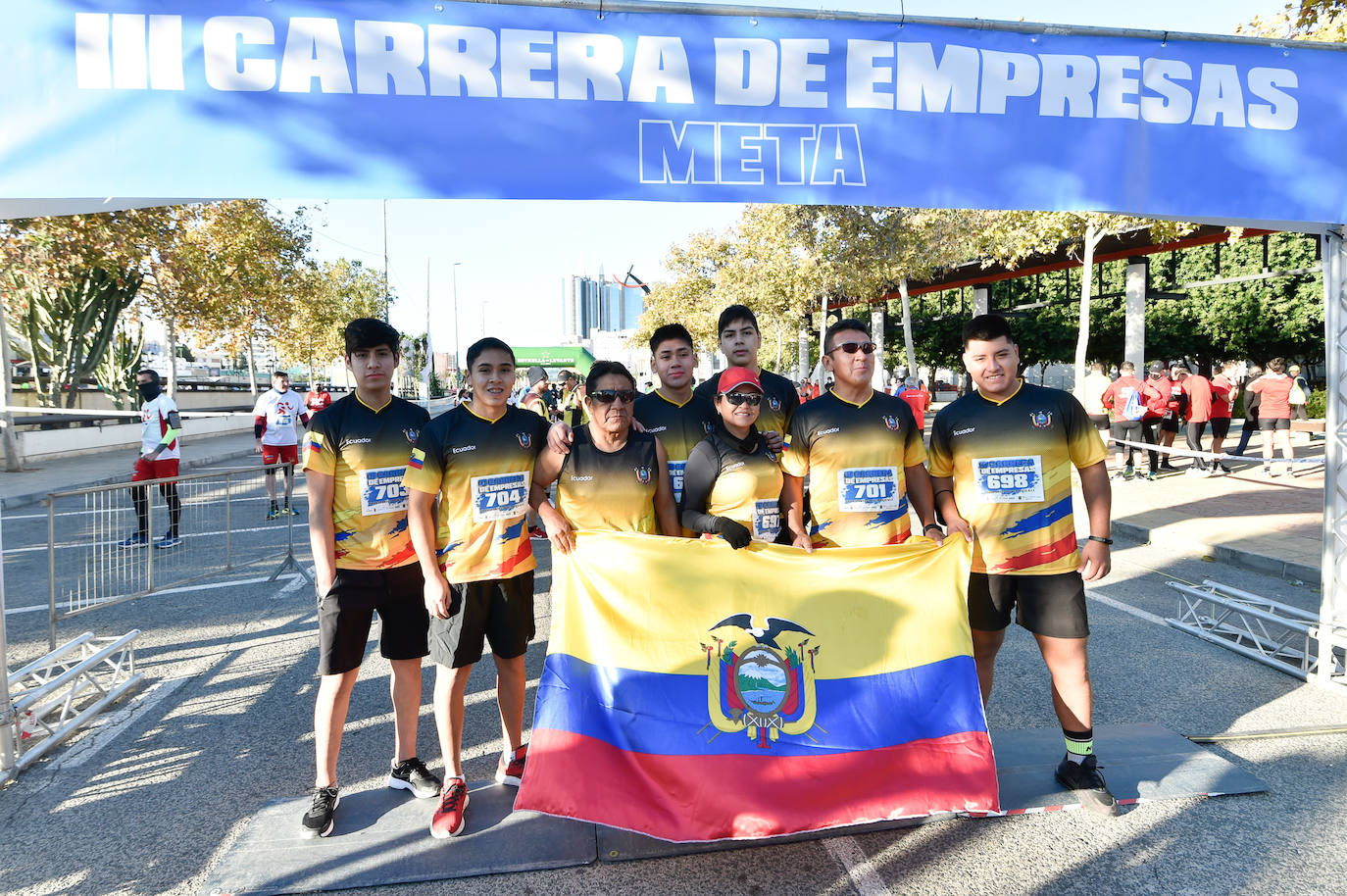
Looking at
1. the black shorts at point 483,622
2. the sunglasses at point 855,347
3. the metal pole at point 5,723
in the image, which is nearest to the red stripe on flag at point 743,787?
the black shorts at point 483,622

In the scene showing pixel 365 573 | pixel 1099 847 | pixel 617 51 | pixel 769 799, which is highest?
pixel 617 51

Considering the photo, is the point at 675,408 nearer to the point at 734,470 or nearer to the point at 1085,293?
the point at 734,470

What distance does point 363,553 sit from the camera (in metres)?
3.69

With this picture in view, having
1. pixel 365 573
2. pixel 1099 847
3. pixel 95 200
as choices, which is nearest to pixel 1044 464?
pixel 1099 847

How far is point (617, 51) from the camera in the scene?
4.04 metres

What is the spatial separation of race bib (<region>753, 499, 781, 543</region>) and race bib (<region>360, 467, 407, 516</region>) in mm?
1662

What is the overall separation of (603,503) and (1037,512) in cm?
201

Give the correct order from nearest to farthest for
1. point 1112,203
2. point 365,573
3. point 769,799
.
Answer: point 769,799 < point 365,573 < point 1112,203

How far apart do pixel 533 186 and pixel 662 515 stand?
1.78 meters

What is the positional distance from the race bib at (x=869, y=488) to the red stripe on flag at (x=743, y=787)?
3.64ft

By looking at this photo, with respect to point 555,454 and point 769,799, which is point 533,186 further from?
point 769,799

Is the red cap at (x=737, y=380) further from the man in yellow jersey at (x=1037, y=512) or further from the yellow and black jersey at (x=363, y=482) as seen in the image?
the yellow and black jersey at (x=363, y=482)

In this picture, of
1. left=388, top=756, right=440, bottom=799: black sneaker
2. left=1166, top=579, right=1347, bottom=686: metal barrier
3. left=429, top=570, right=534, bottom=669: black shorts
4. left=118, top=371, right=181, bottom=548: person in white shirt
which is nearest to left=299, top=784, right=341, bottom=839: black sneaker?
left=388, top=756, right=440, bottom=799: black sneaker

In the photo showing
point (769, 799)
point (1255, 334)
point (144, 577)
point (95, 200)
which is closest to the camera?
point (769, 799)
